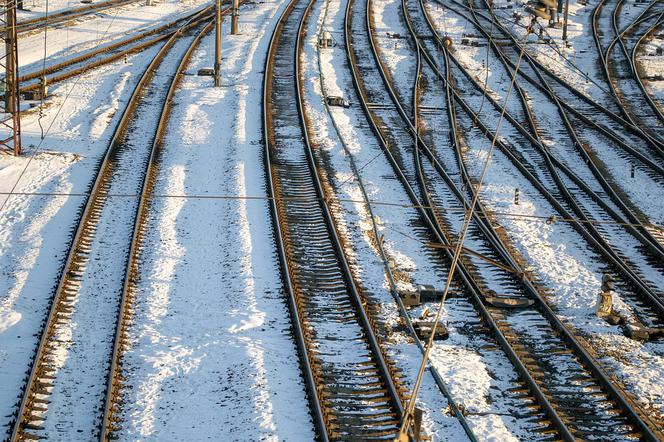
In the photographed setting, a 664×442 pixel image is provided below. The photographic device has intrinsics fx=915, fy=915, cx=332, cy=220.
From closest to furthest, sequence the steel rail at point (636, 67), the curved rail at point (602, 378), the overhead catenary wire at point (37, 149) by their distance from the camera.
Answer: the curved rail at point (602, 378) < the overhead catenary wire at point (37, 149) < the steel rail at point (636, 67)

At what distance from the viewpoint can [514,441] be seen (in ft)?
30.6

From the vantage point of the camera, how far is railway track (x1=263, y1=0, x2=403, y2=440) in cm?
975

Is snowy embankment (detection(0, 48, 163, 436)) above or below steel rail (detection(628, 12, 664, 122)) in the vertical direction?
below

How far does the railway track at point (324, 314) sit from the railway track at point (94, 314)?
7.39 feet

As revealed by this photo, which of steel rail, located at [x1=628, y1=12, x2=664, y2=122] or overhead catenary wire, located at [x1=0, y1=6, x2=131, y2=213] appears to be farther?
steel rail, located at [x1=628, y1=12, x2=664, y2=122]

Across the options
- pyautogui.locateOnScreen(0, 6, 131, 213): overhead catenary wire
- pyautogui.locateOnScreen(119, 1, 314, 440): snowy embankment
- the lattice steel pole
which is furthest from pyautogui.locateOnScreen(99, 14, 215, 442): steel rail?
Result: the lattice steel pole

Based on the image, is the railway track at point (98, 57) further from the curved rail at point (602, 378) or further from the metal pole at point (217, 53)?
the curved rail at point (602, 378)

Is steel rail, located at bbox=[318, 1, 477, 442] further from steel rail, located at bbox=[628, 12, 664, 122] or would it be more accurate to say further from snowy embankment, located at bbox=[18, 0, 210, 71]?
snowy embankment, located at bbox=[18, 0, 210, 71]

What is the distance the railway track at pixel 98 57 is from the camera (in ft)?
87.8

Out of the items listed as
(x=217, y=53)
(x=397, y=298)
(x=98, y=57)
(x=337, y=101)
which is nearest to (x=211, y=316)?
(x=397, y=298)

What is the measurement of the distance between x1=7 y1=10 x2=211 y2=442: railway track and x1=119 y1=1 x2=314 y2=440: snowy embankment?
255mm

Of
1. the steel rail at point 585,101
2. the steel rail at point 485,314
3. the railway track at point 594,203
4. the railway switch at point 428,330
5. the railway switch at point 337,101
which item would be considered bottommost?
the railway switch at point 428,330

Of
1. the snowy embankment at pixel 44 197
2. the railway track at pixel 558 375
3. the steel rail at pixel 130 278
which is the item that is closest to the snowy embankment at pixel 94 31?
the snowy embankment at pixel 44 197

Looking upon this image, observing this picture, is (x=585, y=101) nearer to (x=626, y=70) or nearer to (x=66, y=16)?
(x=626, y=70)
